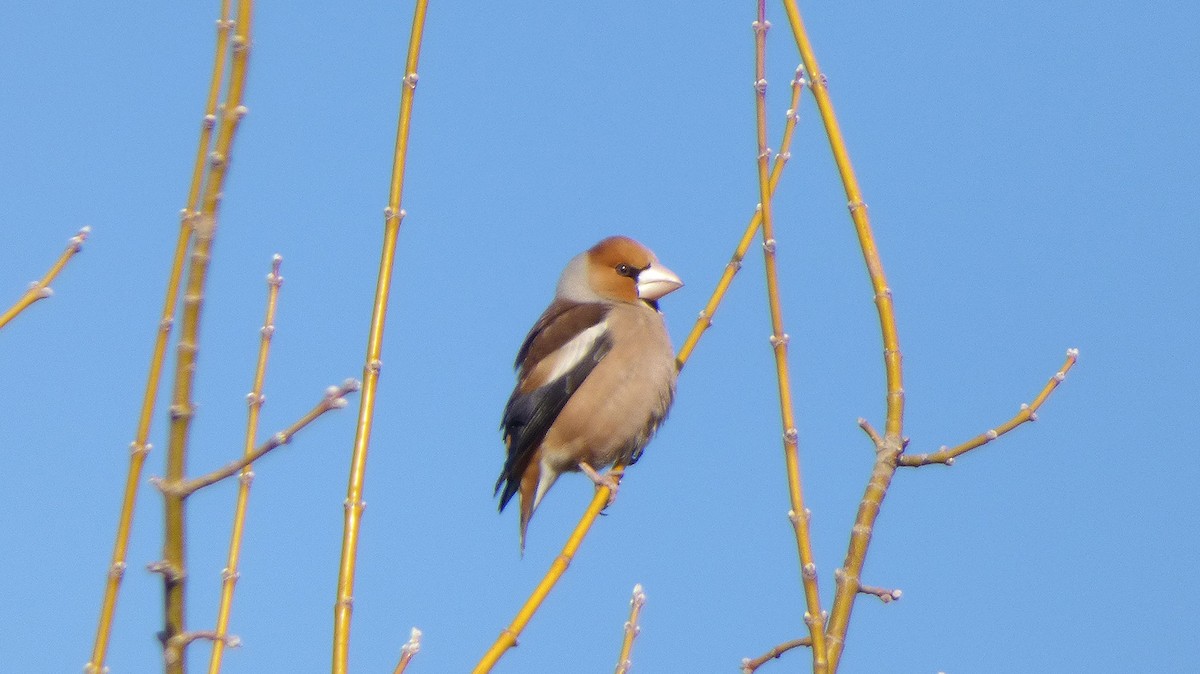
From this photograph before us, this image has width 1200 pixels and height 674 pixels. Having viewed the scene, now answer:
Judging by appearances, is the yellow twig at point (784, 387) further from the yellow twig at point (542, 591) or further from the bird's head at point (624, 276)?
the bird's head at point (624, 276)

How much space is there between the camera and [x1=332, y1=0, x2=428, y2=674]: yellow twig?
7.69 ft

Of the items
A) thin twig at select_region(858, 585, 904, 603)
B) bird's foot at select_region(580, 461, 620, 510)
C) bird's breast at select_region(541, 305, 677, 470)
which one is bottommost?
bird's foot at select_region(580, 461, 620, 510)

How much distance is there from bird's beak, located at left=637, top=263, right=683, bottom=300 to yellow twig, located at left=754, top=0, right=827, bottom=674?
367 cm

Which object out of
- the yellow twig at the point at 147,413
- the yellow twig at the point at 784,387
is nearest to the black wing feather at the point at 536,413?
the yellow twig at the point at 784,387

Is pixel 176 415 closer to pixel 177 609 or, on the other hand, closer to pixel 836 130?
pixel 177 609

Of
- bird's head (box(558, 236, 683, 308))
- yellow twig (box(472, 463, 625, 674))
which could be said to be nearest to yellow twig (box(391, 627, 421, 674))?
yellow twig (box(472, 463, 625, 674))

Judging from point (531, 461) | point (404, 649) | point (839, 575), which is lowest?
point (531, 461)

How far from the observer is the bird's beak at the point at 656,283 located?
6762mm

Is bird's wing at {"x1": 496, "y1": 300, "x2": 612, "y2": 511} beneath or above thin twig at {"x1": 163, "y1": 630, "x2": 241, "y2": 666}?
beneath

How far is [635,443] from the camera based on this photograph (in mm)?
6199

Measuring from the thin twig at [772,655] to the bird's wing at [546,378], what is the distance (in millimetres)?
3195

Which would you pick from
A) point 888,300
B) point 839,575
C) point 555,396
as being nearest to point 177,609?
point 839,575

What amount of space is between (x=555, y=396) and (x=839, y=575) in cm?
374

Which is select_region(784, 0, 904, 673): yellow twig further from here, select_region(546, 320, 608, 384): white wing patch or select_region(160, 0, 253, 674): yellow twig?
select_region(546, 320, 608, 384): white wing patch
